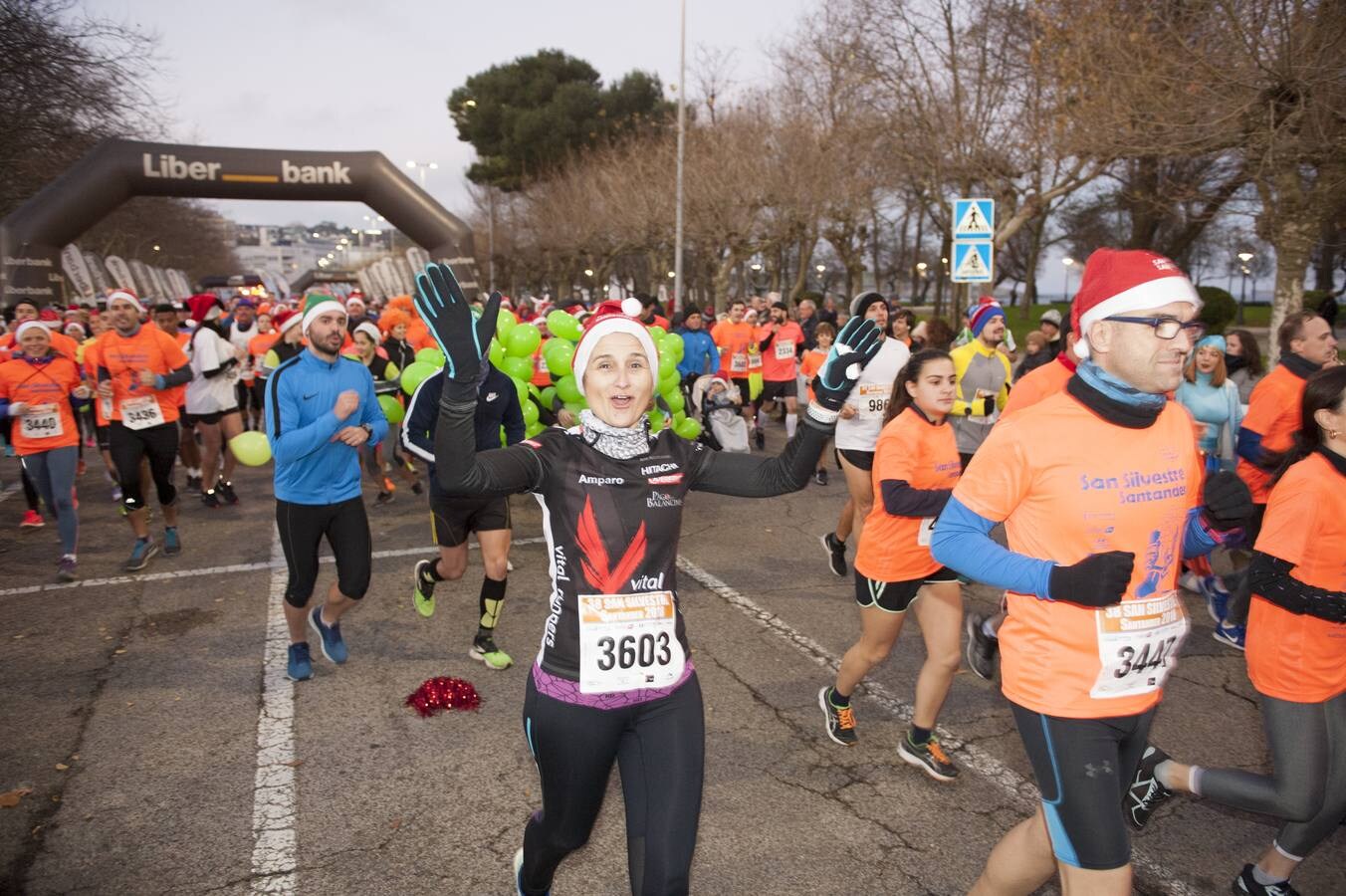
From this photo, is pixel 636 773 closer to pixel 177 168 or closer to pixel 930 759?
pixel 930 759

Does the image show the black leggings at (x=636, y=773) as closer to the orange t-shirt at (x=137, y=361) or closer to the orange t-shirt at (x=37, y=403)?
the orange t-shirt at (x=137, y=361)

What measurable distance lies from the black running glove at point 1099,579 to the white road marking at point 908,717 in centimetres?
195

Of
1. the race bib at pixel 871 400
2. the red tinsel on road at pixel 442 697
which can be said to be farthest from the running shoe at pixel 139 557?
the race bib at pixel 871 400

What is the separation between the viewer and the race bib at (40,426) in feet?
24.1

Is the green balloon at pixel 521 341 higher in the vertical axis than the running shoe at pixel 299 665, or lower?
higher

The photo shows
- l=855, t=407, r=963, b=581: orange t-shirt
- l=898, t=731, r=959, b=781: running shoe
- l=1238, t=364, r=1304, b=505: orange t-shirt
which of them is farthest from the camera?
l=1238, t=364, r=1304, b=505: orange t-shirt

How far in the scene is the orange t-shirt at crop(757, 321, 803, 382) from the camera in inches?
526

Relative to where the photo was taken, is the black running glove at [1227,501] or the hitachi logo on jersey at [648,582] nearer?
the black running glove at [1227,501]

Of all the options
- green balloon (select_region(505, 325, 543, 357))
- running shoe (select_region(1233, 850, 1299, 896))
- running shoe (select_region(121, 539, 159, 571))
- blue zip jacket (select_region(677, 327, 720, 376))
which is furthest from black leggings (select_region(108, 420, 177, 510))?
running shoe (select_region(1233, 850, 1299, 896))

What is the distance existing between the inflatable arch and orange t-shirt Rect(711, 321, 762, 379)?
10719 mm

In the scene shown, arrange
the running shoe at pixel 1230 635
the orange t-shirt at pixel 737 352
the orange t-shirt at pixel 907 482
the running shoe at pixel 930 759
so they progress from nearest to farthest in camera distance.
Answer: the orange t-shirt at pixel 907 482 → the running shoe at pixel 930 759 → the running shoe at pixel 1230 635 → the orange t-shirt at pixel 737 352

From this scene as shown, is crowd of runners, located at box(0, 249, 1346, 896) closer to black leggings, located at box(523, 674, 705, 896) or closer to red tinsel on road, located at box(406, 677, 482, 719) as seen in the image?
black leggings, located at box(523, 674, 705, 896)

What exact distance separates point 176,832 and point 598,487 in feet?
8.77

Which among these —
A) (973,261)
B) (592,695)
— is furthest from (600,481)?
(973,261)
